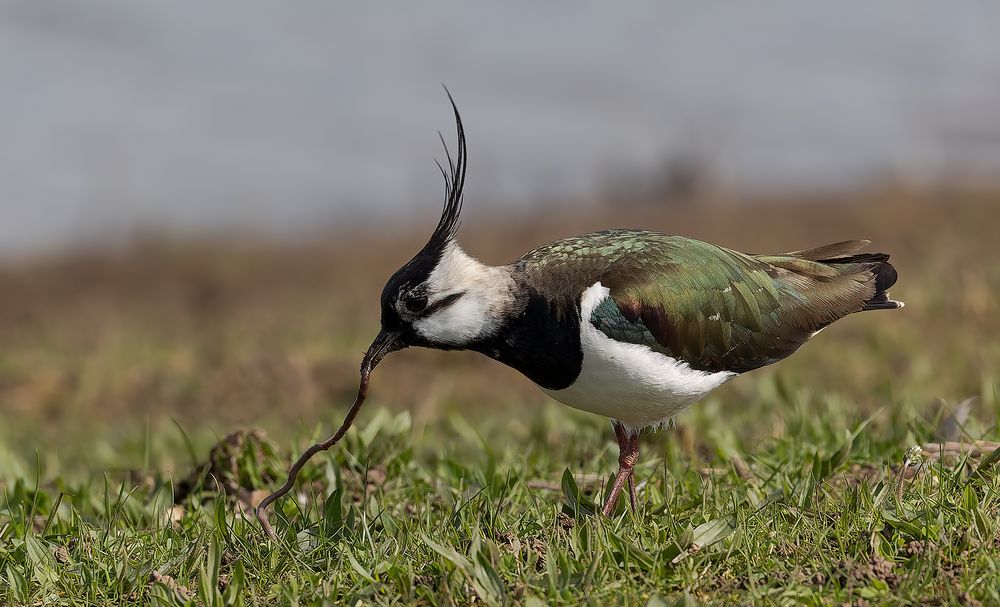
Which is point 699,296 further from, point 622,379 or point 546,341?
point 546,341

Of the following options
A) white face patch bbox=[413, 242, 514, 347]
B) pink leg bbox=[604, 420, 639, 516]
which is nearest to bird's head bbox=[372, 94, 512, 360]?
white face patch bbox=[413, 242, 514, 347]

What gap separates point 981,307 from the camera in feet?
27.5

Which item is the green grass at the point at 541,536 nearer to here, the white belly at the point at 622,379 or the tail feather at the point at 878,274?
the white belly at the point at 622,379

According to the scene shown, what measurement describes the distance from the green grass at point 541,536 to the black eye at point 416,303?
750 mm

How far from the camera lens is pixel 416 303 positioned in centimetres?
402

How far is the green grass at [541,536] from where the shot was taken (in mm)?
3041

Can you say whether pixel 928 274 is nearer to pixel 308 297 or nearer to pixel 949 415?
pixel 949 415

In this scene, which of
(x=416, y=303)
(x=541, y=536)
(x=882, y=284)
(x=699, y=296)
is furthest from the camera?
(x=882, y=284)

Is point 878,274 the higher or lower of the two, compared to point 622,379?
higher

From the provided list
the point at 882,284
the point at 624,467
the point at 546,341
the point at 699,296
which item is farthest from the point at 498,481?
the point at 882,284

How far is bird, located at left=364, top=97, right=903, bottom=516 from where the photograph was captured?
3.91m

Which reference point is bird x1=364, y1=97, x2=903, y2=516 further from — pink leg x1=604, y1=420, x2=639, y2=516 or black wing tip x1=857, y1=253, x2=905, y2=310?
black wing tip x1=857, y1=253, x2=905, y2=310

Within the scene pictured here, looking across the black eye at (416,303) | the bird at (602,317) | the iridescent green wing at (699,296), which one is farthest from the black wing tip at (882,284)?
the black eye at (416,303)

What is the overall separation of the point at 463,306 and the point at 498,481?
2.48 ft
